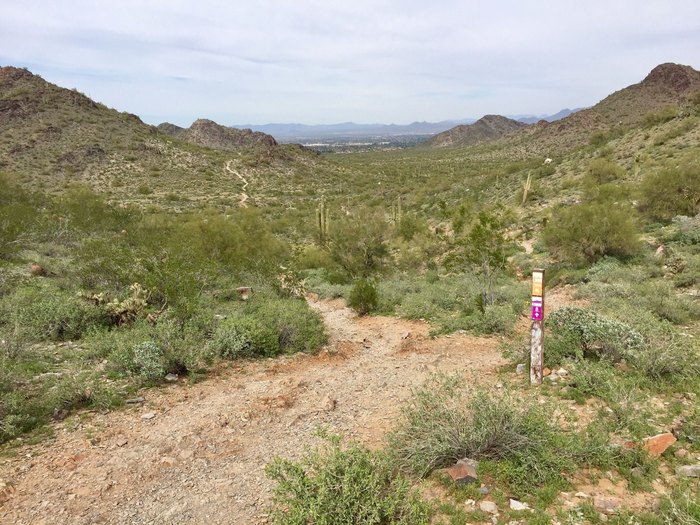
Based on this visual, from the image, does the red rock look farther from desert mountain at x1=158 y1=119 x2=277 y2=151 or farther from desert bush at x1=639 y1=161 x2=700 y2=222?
desert mountain at x1=158 y1=119 x2=277 y2=151

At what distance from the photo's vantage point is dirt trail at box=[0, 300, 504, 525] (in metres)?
4.39

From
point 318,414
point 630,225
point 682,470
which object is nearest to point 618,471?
point 682,470

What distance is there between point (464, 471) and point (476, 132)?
520 ft

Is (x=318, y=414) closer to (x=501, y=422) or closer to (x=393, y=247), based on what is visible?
(x=501, y=422)

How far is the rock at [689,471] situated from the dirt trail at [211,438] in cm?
313

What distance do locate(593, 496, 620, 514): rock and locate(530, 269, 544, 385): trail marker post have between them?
246cm

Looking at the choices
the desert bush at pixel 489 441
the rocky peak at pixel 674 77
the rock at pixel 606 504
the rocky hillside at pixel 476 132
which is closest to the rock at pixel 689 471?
the rock at pixel 606 504

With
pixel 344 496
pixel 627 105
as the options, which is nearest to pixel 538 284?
pixel 344 496

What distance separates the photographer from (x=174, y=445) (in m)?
5.48

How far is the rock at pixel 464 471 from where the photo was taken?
14.3ft

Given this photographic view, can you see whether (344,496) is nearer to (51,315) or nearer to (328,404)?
(328,404)

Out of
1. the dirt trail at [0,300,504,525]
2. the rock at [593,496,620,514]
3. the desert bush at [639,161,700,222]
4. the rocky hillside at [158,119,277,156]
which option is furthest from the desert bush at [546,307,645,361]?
the rocky hillside at [158,119,277,156]

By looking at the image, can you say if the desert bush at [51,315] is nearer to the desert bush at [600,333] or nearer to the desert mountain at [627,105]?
the desert bush at [600,333]

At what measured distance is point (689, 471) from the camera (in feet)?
14.0
